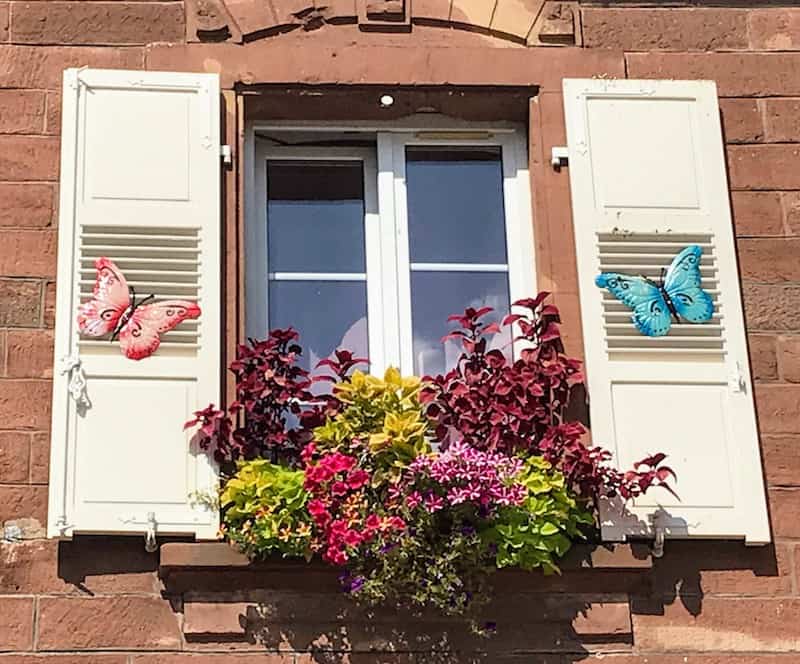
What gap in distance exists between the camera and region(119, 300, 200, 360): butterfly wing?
5828 millimetres

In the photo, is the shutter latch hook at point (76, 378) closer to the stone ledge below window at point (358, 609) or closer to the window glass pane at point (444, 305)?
the stone ledge below window at point (358, 609)

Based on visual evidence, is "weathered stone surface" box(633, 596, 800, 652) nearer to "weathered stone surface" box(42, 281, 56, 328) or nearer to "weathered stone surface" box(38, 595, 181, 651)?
"weathered stone surface" box(38, 595, 181, 651)

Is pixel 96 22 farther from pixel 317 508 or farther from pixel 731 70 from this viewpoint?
pixel 731 70

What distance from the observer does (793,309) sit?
6.18 meters

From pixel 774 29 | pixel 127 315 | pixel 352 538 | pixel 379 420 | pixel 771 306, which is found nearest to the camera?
pixel 352 538

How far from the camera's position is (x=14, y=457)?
5.75m

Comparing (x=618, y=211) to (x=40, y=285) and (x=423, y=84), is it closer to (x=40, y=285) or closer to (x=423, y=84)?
(x=423, y=84)

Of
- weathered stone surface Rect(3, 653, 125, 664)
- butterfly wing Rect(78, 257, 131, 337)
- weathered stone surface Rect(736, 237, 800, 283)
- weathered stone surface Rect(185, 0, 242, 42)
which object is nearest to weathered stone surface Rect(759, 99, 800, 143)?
weathered stone surface Rect(736, 237, 800, 283)

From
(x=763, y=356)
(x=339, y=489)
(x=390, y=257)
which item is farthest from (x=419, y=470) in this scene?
(x=763, y=356)

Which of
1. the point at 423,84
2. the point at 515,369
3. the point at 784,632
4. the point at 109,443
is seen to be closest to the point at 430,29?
the point at 423,84

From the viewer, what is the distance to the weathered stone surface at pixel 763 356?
6070mm

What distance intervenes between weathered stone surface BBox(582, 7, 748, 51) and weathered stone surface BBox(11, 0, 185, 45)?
4.59ft

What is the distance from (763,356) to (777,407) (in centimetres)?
18

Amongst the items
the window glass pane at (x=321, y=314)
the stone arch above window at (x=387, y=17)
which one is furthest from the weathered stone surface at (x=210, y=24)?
Answer: the window glass pane at (x=321, y=314)
